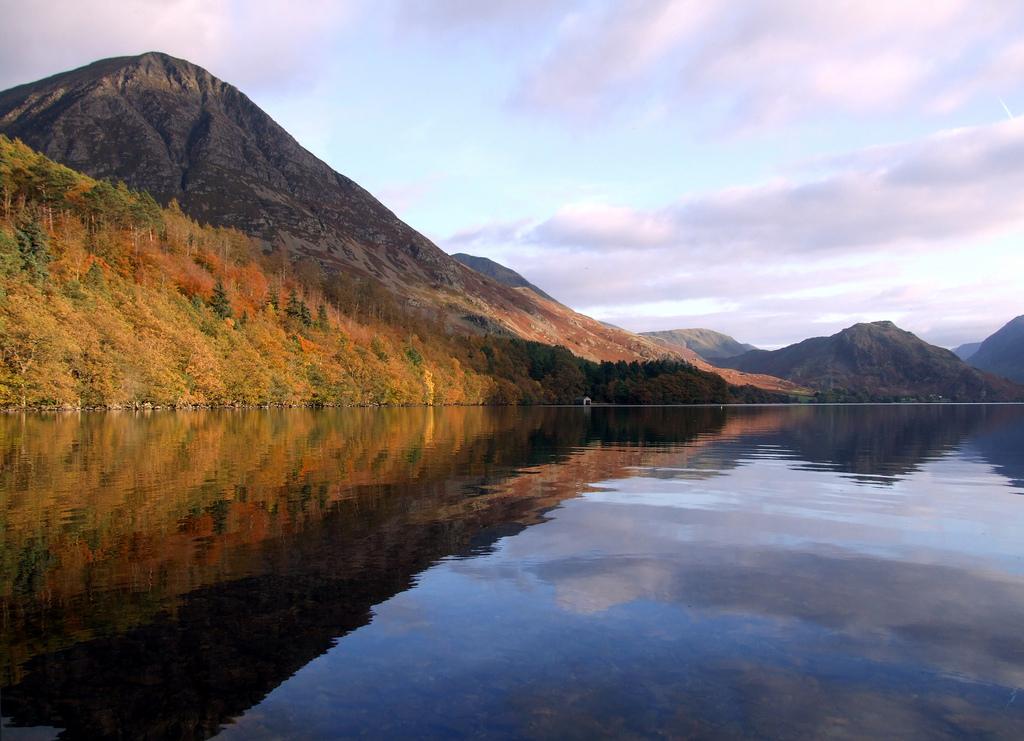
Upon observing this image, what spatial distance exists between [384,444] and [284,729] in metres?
41.8

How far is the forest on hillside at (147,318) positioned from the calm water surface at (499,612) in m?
75.6

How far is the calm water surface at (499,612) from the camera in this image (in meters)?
8.00

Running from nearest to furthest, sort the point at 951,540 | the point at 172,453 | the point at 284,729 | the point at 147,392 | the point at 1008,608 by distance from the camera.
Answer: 1. the point at 284,729
2. the point at 1008,608
3. the point at 951,540
4. the point at 172,453
5. the point at 147,392

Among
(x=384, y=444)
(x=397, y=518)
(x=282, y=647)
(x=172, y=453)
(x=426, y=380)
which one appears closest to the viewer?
(x=282, y=647)

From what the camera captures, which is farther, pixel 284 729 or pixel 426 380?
pixel 426 380

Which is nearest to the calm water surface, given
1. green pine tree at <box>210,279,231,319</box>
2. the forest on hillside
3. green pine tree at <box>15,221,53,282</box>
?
the forest on hillside

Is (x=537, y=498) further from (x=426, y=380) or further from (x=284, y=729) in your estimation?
(x=426, y=380)

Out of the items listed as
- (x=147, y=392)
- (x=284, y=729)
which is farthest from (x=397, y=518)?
(x=147, y=392)

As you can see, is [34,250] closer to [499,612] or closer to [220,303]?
[220,303]

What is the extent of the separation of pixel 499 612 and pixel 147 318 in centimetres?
11865

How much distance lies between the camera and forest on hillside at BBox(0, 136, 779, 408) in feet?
285

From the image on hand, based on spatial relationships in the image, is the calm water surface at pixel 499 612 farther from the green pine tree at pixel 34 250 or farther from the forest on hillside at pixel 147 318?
the green pine tree at pixel 34 250

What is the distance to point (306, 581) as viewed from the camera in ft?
42.8

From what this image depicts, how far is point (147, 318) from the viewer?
11069 centimetres
